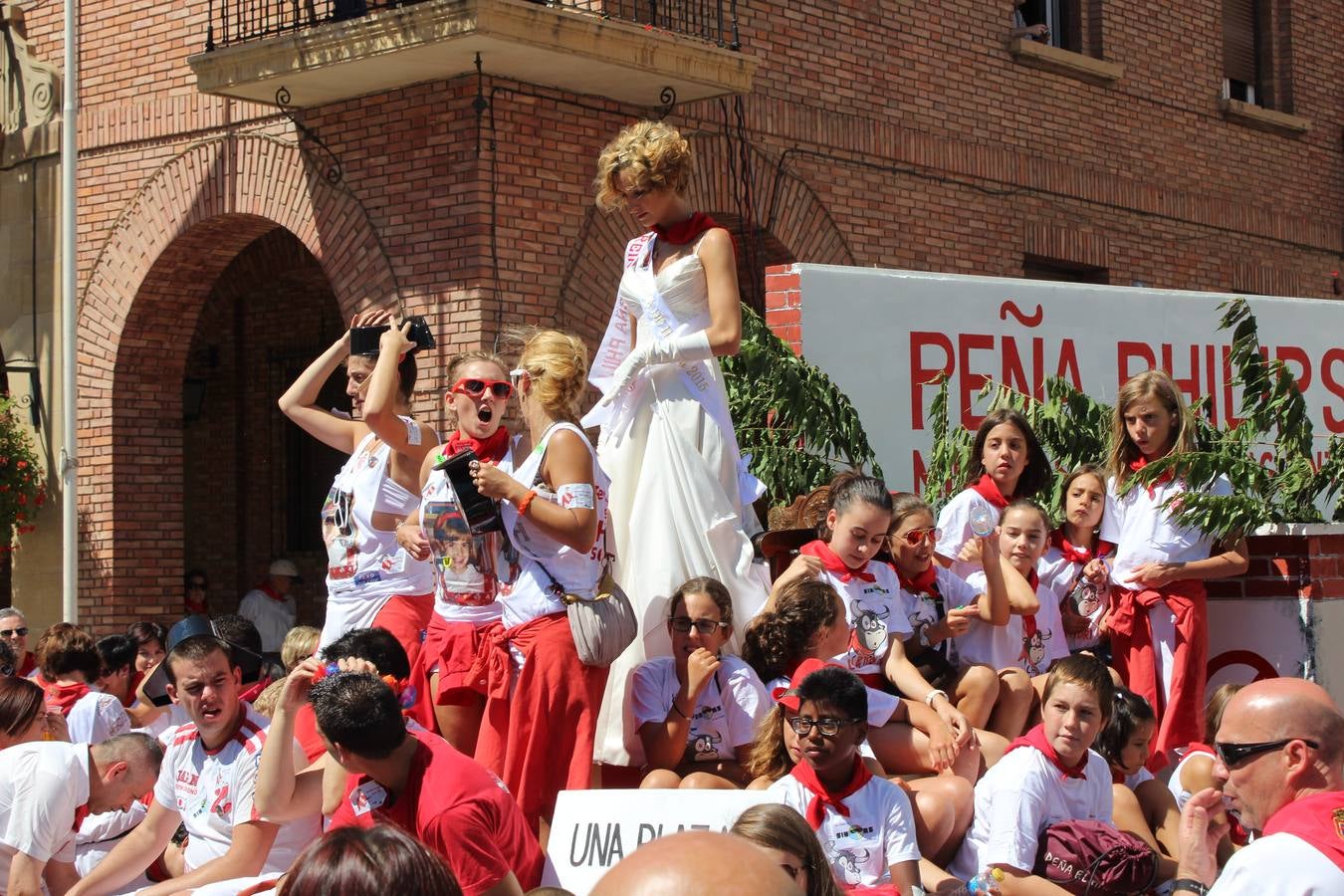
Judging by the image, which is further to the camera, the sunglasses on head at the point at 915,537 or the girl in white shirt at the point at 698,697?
the sunglasses on head at the point at 915,537

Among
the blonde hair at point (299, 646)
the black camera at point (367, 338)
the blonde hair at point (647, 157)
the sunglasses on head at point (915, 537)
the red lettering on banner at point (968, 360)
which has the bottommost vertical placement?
the blonde hair at point (299, 646)

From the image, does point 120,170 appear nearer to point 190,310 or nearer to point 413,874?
point 190,310

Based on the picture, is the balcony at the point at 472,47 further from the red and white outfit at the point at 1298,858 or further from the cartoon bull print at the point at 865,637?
the red and white outfit at the point at 1298,858

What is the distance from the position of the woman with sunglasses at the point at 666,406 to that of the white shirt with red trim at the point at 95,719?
2.63 metres

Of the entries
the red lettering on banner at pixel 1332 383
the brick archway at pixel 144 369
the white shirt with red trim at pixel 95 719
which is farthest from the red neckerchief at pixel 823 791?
the brick archway at pixel 144 369

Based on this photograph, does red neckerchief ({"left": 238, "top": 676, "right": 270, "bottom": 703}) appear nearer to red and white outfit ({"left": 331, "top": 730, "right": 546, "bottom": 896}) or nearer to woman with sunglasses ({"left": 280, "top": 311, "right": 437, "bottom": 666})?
woman with sunglasses ({"left": 280, "top": 311, "right": 437, "bottom": 666})

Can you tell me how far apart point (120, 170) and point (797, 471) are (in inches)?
285

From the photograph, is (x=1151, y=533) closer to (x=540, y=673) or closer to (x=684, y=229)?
(x=684, y=229)

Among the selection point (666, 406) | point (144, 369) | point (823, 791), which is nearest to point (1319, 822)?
point (823, 791)

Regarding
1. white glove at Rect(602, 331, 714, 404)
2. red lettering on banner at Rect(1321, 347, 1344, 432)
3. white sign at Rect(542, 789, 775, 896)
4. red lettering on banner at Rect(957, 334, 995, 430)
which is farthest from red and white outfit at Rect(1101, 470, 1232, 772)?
red lettering on banner at Rect(1321, 347, 1344, 432)

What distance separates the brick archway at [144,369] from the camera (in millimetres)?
13125

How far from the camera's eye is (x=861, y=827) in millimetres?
4949

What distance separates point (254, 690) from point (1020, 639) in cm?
288

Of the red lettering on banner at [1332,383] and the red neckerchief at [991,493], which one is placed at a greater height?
the red lettering on banner at [1332,383]
